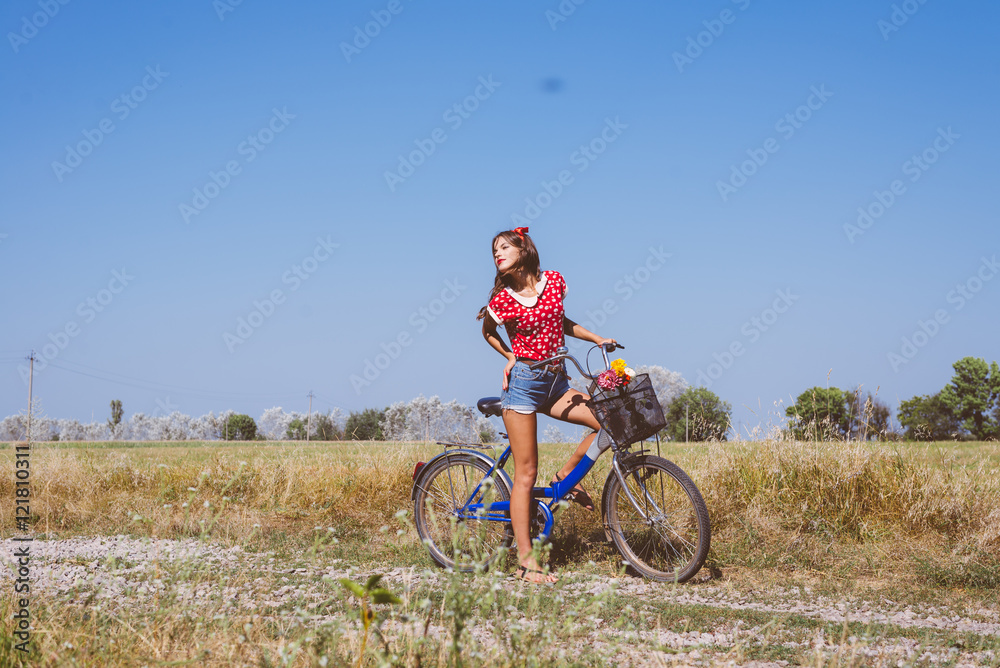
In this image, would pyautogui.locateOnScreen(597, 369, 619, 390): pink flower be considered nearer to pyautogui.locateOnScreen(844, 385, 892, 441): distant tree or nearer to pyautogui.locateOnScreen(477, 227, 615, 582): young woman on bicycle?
pyautogui.locateOnScreen(477, 227, 615, 582): young woman on bicycle

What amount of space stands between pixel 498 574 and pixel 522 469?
87.7 inches

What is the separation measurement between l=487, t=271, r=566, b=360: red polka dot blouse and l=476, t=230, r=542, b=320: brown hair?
0.08 meters

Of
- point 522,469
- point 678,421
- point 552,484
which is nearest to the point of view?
point 522,469

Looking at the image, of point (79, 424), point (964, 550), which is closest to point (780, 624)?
point (964, 550)

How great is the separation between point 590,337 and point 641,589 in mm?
1665

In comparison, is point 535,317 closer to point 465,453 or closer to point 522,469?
point 522,469

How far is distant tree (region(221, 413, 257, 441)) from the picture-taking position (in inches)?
2758

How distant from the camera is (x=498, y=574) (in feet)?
8.52

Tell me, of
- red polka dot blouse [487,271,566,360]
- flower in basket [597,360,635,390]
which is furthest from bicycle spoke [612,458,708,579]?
red polka dot blouse [487,271,566,360]

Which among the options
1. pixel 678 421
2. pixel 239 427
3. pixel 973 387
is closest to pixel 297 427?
pixel 239 427

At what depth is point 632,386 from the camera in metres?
4.70

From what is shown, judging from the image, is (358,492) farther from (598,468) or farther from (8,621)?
(8,621)

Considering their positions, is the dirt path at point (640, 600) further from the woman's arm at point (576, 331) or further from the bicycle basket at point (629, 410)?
the woman's arm at point (576, 331)

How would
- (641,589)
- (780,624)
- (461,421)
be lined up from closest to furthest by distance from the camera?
(780,624)
(641,589)
(461,421)
